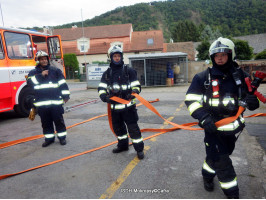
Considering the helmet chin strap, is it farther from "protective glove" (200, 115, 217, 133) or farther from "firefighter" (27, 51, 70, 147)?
"firefighter" (27, 51, 70, 147)

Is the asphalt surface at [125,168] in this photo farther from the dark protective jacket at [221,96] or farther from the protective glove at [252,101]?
the protective glove at [252,101]

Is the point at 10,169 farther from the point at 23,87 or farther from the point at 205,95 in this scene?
the point at 23,87

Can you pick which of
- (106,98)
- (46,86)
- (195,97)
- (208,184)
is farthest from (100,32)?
(208,184)

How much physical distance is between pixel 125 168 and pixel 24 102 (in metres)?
5.53

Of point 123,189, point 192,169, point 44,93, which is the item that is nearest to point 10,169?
point 44,93

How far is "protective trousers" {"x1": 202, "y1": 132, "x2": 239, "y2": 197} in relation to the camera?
2.24 m

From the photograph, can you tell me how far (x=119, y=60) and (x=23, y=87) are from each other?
5134 mm

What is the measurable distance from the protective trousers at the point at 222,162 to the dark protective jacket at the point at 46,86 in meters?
3.17

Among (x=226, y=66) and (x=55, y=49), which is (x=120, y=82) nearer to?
(x=226, y=66)

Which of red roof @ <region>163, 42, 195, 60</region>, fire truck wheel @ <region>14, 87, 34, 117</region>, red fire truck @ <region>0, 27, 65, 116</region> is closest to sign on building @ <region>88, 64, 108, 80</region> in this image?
red fire truck @ <region>0, 27, 65, 116</region>

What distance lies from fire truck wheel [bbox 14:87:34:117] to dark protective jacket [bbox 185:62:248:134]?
651 cm

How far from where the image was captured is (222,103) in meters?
2.35

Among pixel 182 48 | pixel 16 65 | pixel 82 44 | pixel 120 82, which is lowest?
pixel 120 82

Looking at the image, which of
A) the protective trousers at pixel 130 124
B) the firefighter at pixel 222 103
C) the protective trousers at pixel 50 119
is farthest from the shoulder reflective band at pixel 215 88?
the protective trousers at pixel 50 119
